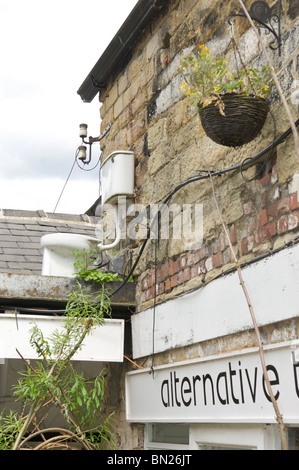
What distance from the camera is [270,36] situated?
3.25 metres

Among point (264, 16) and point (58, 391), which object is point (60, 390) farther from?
point (264, 16)

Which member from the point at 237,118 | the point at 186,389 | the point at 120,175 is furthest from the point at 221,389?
the point at 120,175

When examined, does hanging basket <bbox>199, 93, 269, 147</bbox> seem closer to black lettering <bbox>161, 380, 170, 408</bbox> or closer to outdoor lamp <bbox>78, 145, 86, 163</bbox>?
black lettering <bbox>161, 380, 170, 408</bbox>

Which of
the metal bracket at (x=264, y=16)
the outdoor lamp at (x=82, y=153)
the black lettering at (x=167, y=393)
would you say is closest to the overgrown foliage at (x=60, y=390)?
the black lettering at (x=167, y=393)

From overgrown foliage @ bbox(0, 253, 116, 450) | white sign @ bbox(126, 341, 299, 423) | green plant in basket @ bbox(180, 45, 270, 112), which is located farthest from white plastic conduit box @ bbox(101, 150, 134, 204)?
green plant in basket @ bbox(180, 45, 270, 112)

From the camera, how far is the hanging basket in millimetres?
3113

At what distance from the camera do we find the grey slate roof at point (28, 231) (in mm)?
7077

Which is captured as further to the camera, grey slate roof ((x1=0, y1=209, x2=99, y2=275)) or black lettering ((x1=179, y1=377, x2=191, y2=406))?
grey slate roof ((x1=0, y1=209, x2=99, y2=275))

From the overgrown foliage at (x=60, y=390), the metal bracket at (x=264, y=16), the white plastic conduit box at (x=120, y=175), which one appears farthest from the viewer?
the white plastic conduit box at (x=120, y=175)

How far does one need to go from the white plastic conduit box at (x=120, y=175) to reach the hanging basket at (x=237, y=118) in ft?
6.06

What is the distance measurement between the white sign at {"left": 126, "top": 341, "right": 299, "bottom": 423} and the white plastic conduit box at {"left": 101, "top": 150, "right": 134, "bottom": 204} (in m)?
1.49

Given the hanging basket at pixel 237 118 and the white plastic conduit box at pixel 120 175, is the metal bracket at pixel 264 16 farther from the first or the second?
the white plastic conduit box at pixel 120 175
